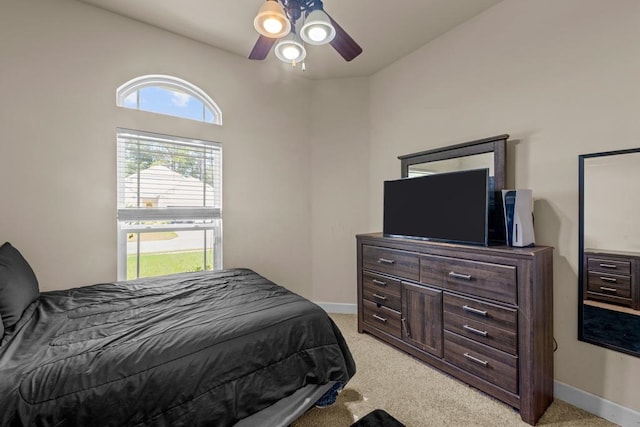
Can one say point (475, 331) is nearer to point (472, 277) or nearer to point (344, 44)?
point (472, 277)

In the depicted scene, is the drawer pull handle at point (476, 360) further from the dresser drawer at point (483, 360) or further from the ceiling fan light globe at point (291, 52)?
the ceiling fan light globe at point (291, 52)

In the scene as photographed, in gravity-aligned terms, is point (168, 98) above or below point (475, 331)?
above

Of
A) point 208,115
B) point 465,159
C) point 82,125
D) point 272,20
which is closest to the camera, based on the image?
point 272,20

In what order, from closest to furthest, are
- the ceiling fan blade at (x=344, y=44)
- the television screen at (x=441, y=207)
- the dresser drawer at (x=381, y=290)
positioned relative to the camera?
the ceiling fan blade at (x=344, y=44), the television screen at (x=441, y=207), the dresser drawer at (x=381, y=290)

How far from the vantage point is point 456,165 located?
257cm

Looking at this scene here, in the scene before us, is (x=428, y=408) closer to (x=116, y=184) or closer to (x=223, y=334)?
(x=223, y=334)

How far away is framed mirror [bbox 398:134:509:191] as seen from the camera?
2.22 meters

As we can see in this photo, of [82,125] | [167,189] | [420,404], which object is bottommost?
[420,404]

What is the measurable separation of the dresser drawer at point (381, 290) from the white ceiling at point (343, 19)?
Answer: 2338mm

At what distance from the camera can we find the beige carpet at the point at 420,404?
1766 millimetres

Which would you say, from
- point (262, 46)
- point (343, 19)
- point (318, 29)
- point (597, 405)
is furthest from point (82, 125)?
point (597, 405)

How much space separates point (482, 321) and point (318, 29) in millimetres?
2139

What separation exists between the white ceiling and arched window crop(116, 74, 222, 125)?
0.49 metres

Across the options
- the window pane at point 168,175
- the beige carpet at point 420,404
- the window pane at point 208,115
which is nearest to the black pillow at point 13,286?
the window pane at point 168,175
